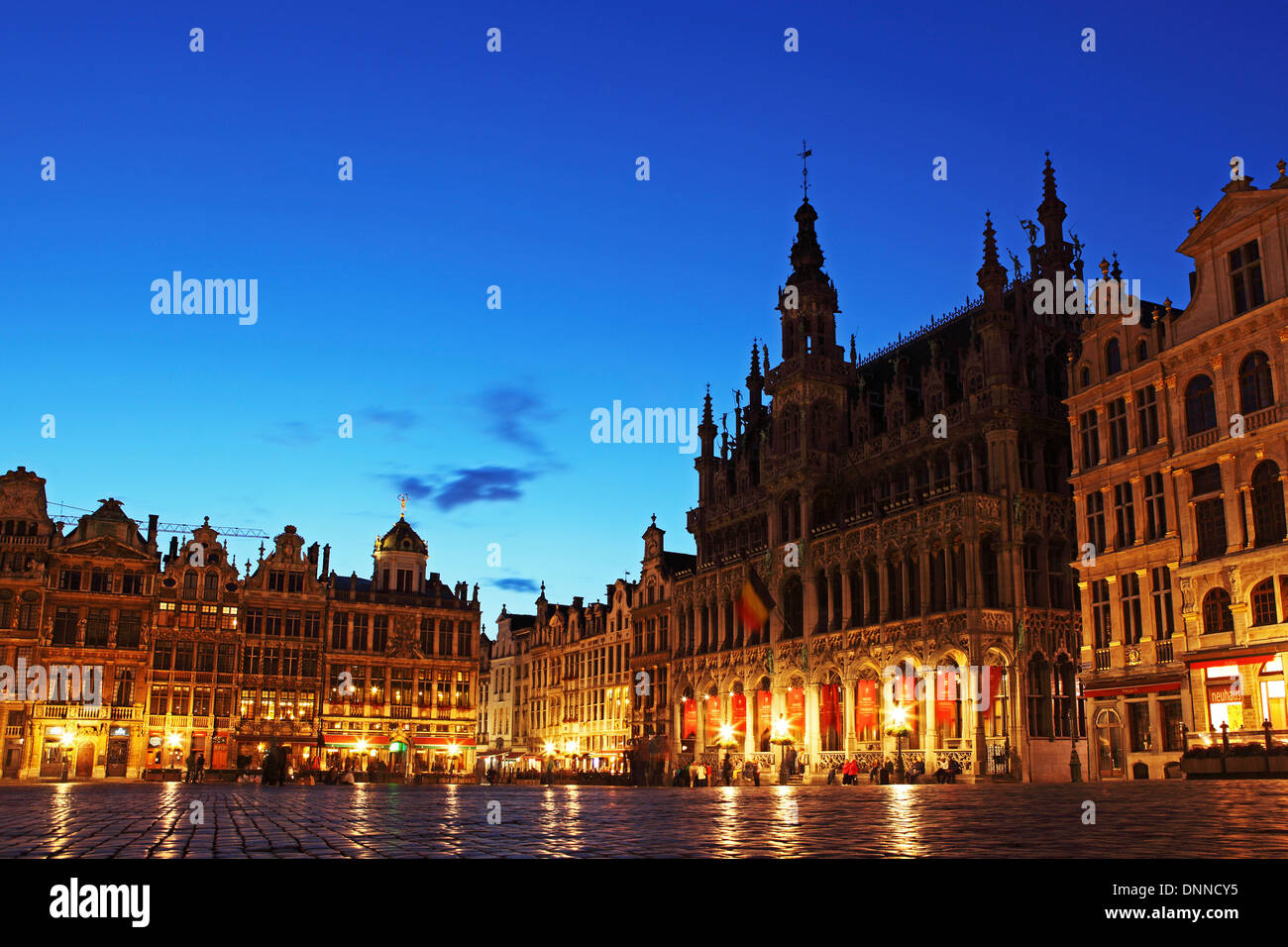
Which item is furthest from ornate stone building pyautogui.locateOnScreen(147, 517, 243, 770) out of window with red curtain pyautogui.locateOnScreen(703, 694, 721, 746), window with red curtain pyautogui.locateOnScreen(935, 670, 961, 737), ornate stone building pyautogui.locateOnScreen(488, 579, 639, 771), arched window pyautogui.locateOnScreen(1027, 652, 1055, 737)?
arched window pyautogui.locateOnScreen(1027, 652, 1055, 737)

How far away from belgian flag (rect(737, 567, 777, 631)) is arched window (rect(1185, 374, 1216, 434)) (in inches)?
→ 982

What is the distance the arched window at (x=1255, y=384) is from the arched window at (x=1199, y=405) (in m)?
1.28

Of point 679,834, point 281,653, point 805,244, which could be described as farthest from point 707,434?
point 679,834

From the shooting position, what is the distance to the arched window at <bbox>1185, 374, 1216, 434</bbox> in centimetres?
3828

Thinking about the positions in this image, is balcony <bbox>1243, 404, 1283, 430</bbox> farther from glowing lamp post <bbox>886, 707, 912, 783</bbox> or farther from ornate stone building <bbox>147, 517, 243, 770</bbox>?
ornate stone building <bbox>147, 517, 243, 770</bbox>

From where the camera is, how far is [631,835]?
1024 cm

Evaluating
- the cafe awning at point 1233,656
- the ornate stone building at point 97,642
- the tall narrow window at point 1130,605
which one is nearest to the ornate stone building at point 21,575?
the ornate stone building at point 97,642

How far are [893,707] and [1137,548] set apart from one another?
44.7ft

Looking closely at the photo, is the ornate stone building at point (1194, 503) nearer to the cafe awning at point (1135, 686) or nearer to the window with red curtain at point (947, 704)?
the cafe awning at point (1135, 686)

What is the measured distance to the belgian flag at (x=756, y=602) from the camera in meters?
59.2

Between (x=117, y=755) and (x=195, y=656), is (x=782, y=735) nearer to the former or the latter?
(x=195, y=656)

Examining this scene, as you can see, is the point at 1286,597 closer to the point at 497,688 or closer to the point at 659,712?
the point at 659,712

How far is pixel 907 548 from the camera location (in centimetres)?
5128
